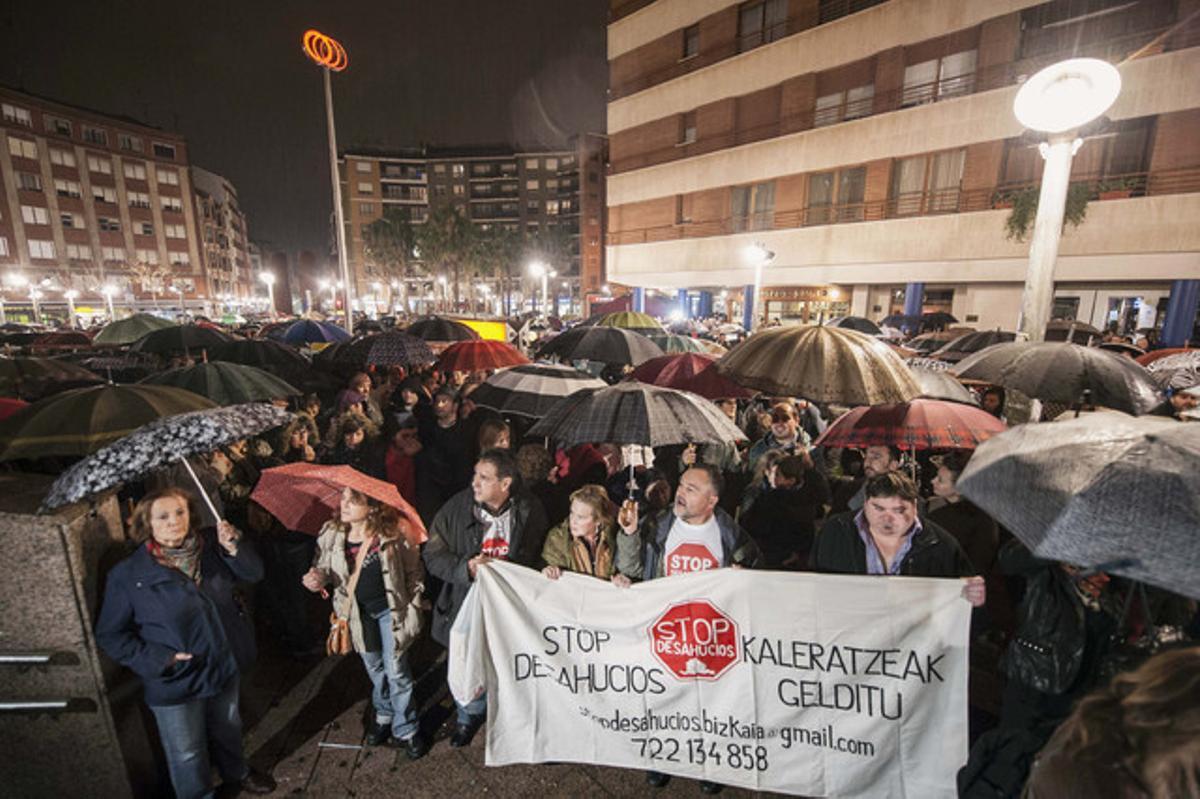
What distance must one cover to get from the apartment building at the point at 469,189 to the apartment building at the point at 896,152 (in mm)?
59624

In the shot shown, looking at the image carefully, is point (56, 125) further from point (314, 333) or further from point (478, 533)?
point (478, 533)

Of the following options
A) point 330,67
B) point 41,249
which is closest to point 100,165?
point 41,249

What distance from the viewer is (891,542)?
10.5 ft

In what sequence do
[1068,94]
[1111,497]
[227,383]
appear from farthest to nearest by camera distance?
[227,383]
[1068,94]
[1111,497]

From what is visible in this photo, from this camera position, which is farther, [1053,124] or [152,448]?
[1053,124]

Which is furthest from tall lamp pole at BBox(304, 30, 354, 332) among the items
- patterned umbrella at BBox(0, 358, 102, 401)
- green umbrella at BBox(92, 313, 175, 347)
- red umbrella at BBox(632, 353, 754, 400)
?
red umbrella at BBox(632, 353, 754, 400)

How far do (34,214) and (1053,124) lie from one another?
3246 inches

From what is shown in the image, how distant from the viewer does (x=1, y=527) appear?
254cm

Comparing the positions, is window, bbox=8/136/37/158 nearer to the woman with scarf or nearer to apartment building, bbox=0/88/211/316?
apartment building, bbox=0/88/211/316

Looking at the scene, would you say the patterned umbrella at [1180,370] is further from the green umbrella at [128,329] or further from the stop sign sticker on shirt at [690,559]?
the green umbrella at [128,329]

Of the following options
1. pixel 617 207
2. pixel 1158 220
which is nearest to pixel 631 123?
pixel 617 207

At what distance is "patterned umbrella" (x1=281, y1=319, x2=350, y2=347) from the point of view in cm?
1184

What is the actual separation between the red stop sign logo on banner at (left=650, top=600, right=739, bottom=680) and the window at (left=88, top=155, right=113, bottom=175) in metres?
84.6

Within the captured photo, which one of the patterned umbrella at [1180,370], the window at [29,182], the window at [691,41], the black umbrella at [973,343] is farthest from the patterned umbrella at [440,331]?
the window at [29,182]
